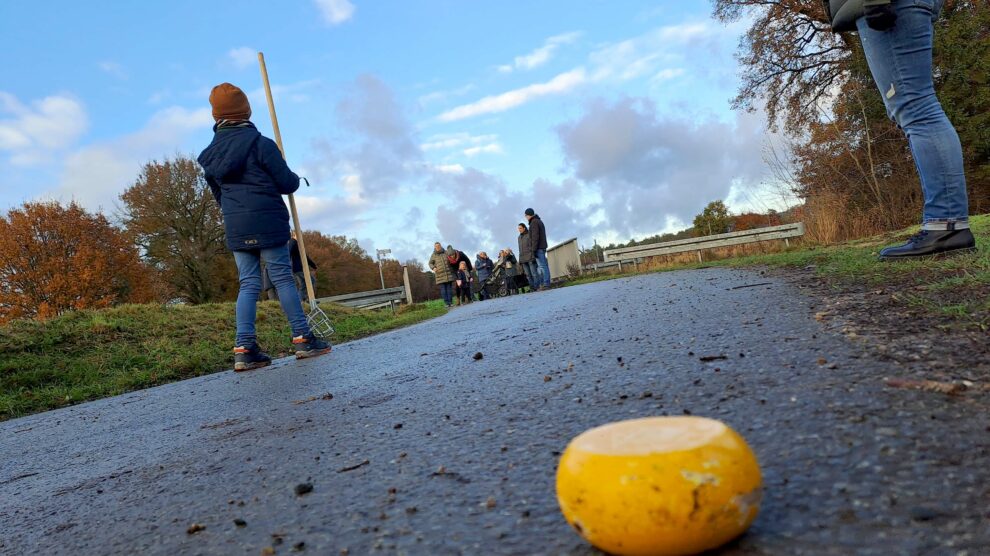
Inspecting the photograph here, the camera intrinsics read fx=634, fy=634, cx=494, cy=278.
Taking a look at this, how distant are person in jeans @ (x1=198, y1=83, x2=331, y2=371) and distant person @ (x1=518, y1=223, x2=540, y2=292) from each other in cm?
1387

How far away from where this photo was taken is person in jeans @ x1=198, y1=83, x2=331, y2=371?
19.2 ft

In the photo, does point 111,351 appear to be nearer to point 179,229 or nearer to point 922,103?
point 922,103

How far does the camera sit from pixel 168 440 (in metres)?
3.15

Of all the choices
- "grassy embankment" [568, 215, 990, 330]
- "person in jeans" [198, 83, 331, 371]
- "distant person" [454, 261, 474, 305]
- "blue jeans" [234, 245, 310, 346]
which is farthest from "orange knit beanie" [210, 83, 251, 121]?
"distant person" [454, 261, 474, 305]

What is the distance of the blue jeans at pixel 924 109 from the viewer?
3947 millimetres

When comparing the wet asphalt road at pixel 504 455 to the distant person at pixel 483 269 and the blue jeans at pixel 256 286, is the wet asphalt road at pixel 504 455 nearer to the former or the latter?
the blue jeans at pixel 256 286

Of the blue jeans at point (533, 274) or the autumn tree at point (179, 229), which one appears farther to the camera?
the autumn tree at point (179, 229)

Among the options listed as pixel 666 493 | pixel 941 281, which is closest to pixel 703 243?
pixel 941 281

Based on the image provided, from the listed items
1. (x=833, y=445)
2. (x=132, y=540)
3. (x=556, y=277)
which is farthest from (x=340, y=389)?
(x=556, y=277)

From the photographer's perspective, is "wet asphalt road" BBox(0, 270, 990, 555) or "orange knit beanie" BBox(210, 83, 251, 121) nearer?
"wet asphalt road" BBox(0, 270, 990, 555)

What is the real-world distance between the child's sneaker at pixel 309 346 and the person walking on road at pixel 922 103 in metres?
5.24

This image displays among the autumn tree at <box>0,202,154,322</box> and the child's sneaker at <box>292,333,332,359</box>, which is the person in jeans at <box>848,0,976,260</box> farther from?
the autumn tree at <box>0,202,154,322</box>

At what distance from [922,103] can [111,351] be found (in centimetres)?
851

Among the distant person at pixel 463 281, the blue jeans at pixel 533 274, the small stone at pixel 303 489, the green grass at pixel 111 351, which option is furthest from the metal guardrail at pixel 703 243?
the small stone at pixel 303 489
